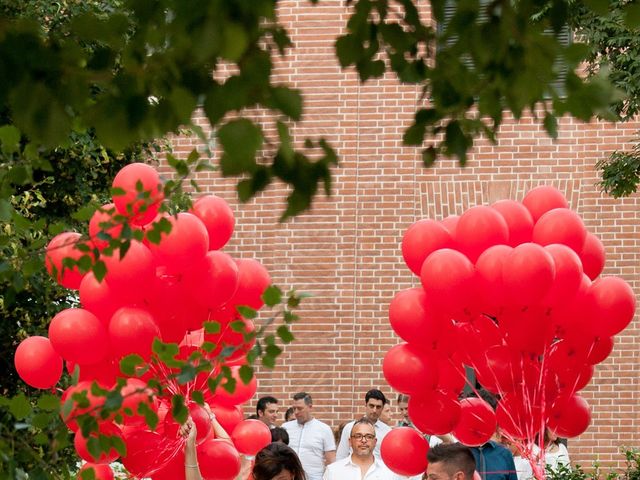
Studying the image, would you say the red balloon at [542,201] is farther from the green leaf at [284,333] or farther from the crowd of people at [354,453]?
the green leaf at [284,333]

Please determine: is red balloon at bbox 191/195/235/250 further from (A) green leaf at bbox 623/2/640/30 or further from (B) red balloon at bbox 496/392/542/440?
(A) green leaf at bbox 623/2/640/30

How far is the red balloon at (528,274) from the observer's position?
7.01 metres

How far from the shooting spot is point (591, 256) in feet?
25.7

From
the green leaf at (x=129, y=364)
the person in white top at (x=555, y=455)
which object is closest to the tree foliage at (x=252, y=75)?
the green leaf at (x=129, y=364)

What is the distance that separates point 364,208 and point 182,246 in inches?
270

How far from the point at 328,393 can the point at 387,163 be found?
2.42 metres

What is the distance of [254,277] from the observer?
24.0 feet

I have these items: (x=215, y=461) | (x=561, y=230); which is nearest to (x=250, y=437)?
(x=215, y=461)

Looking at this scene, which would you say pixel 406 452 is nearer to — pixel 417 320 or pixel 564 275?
pixel 417 320

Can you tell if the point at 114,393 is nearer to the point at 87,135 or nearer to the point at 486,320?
the point at 486,320

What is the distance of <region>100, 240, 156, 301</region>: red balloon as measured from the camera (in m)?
6.62

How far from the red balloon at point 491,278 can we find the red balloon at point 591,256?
67 cm

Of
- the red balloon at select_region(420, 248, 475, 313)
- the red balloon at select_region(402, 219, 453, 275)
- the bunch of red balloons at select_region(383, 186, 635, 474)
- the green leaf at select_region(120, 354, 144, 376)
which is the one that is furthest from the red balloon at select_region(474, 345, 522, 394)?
the green leaf at select_region(120, 354, 144, 376)

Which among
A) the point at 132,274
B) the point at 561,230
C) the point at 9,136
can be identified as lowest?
the point at 132,274
